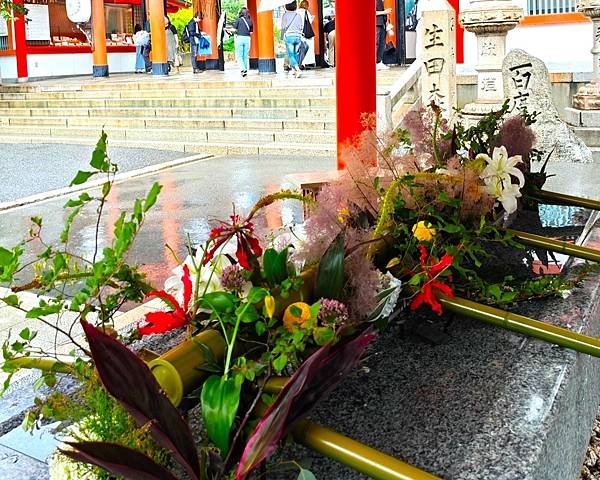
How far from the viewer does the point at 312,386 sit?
91 centimetres

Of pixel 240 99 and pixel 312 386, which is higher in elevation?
pixel 240 99

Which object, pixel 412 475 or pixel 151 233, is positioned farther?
pixel 151 233

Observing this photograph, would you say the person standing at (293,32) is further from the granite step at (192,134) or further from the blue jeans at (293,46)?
the granite step at (192,134)

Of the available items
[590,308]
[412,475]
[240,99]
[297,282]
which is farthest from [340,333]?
[240,99]

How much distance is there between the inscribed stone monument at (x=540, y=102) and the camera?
6.80m

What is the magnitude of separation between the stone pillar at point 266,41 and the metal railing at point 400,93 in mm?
7880

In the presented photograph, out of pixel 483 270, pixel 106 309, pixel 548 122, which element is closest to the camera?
pixel 106 309

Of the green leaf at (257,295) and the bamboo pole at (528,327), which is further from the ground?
the green leaf at (257,295)

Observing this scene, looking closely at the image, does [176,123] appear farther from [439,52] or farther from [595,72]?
[595,72]

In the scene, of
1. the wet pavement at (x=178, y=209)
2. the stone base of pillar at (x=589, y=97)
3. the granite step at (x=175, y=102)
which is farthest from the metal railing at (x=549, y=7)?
the wet pavement at (x=178, y=209)

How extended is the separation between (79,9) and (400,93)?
1298cm

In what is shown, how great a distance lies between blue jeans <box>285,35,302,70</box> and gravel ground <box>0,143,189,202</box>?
480 centimetres

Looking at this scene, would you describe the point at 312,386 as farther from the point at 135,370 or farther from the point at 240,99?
the point at 240,99

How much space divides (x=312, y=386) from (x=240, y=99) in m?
11.2
